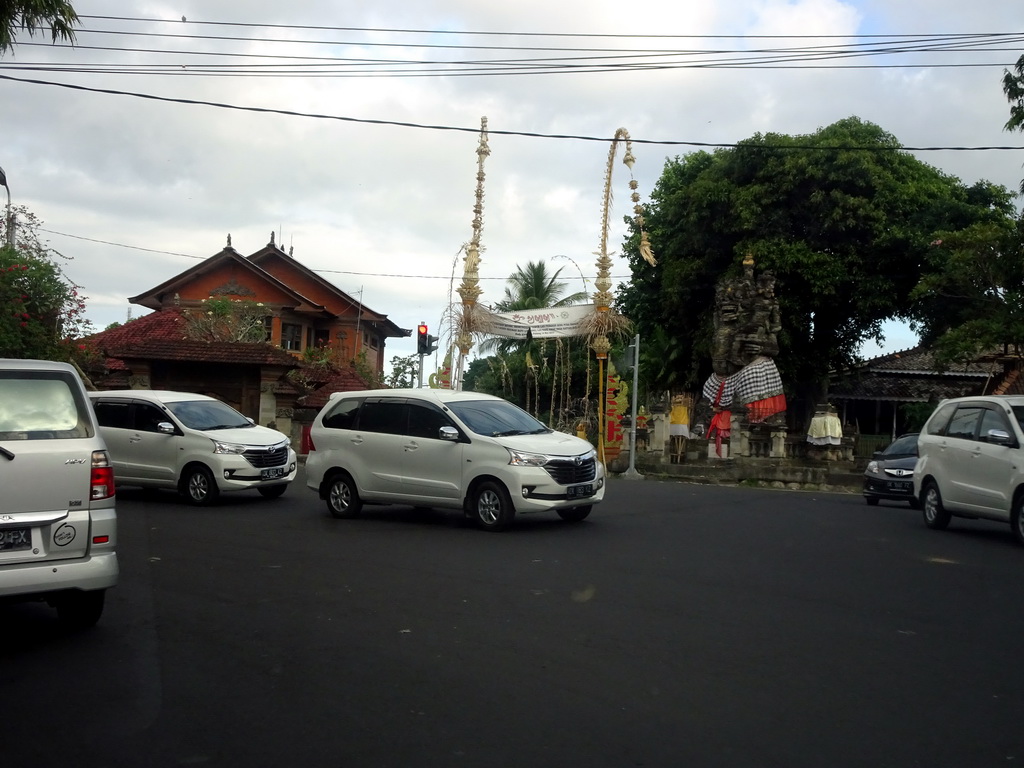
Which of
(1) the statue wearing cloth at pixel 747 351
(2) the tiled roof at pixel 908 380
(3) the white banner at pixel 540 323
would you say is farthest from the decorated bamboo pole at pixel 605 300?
(2) the tiled roof at pixel 908 380

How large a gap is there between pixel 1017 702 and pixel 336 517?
10.3m

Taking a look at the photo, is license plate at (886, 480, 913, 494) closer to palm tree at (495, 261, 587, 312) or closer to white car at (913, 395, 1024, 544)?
white car at (913, 395, 1024, 544)

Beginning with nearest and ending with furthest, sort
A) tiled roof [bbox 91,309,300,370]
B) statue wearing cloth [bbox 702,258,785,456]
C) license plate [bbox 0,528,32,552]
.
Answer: license plate [bbox 0,528,32,552]
statue wearing cloth [bbox 702,258,785,456]
tiled roof [bbox 91,309,300,370]

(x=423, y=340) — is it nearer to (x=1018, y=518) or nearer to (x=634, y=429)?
(x=634, y=429)

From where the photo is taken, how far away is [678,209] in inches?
1468

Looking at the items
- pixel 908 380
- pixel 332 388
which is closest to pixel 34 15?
pixel 332 388

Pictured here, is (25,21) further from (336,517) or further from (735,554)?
(735,554)

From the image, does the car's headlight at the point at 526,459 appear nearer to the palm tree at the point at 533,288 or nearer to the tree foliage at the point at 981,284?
the tree foliage at the point at 981,284

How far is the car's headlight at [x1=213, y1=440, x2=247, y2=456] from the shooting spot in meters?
16.6

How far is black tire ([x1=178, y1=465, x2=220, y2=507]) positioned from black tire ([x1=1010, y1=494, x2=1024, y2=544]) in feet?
36.7

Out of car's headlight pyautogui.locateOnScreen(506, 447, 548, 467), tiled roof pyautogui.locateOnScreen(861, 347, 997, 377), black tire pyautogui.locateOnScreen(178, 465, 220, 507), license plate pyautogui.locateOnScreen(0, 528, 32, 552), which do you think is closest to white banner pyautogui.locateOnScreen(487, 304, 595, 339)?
black tire pyautogui.locateOnScreen(178, 465, 220, 507)

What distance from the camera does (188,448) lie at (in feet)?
55.3

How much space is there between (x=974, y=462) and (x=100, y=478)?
1041 centimetres

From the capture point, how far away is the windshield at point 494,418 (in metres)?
13.8
